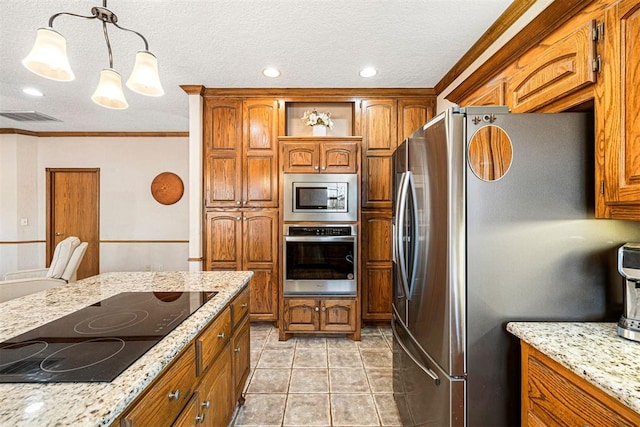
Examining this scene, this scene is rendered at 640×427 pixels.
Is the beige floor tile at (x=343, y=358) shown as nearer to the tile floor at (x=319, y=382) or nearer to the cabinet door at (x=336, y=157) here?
the tile floor at (x=319, y=382)

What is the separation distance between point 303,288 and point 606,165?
2.46 meters

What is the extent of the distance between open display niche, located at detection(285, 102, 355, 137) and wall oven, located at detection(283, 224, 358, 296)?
121 centimetres

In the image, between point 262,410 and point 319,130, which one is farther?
point 319,130

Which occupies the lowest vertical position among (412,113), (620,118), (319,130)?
(620,118)

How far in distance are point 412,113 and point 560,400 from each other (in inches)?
115

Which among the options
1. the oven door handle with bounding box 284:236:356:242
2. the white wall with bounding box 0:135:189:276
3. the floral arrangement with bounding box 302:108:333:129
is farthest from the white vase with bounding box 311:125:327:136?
the white wall with bounding box 0:135:189:276

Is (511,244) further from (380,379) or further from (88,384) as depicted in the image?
(380,379)

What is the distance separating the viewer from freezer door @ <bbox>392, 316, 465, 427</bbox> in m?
1.23

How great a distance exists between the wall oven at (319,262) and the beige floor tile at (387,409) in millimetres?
1029

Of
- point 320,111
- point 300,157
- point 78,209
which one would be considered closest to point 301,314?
point 300,157

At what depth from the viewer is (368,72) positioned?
2.83 metres

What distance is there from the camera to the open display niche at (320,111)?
3.46 m

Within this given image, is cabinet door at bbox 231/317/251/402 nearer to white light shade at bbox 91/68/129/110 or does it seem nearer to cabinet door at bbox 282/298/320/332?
cabinet door at bbox 282/298/320/332

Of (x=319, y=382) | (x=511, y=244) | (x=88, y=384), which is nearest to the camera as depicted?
(x=88, y=384)
